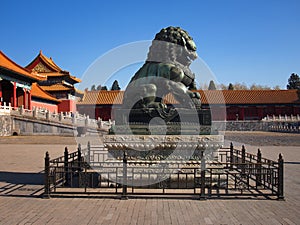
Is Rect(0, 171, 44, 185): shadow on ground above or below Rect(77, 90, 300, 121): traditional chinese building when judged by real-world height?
below

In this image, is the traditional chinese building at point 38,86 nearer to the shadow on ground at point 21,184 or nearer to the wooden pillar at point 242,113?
the shadow on ground at point 21,184

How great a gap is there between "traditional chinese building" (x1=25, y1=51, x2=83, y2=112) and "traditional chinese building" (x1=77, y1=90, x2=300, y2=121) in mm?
1825

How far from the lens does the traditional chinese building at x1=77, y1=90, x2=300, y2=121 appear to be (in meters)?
40.2

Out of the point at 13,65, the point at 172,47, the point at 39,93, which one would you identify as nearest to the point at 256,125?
the point at 39,93

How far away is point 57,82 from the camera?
128 feet

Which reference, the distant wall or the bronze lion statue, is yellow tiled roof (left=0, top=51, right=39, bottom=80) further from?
the distant wall

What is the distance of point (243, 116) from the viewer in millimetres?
42500

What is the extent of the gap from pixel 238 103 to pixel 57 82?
2381 centimetres

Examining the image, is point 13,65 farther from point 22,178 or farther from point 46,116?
point 22,178

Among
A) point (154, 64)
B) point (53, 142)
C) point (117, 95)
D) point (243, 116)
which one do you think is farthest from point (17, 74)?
point (243, 116)

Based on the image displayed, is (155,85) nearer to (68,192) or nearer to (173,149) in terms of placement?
(173,149)

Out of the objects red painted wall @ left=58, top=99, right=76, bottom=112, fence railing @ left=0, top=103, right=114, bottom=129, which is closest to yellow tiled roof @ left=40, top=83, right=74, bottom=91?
red painted wall @ left=58, top=99, right=76, bottom=112

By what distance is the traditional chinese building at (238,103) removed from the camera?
4016cm

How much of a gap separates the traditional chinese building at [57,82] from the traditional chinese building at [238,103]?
1.83 metres
